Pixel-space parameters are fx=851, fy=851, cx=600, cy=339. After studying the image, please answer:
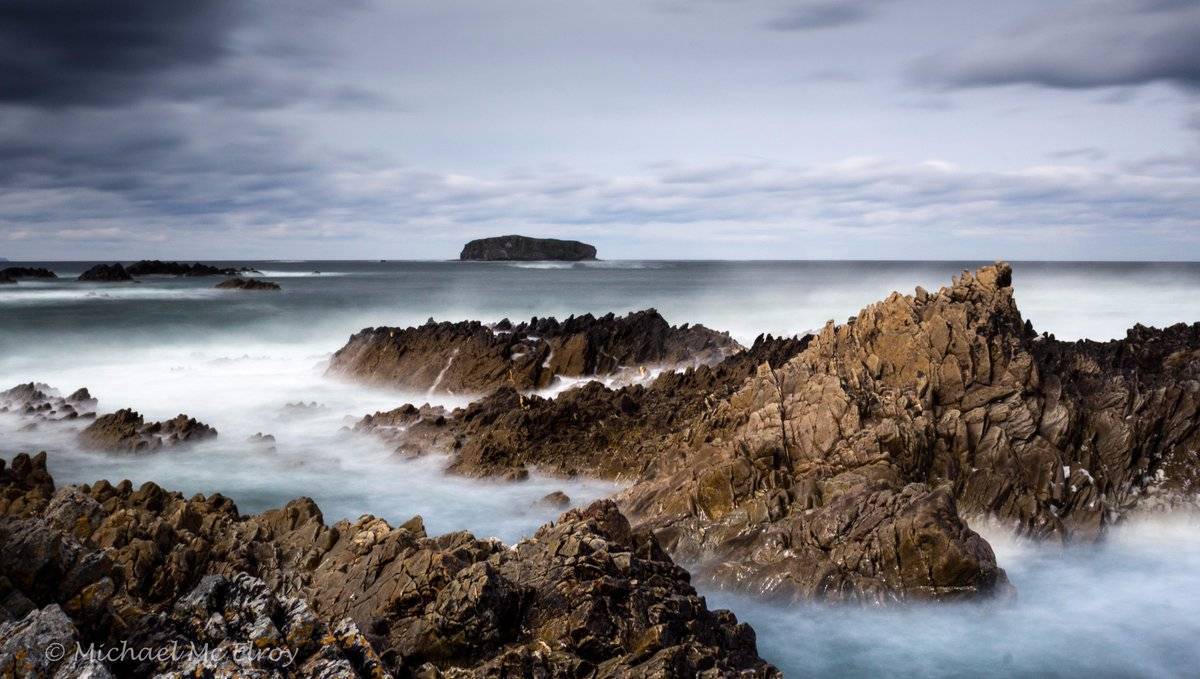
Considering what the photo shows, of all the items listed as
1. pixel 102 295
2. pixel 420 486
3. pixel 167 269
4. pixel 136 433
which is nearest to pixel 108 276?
pixel 167 269

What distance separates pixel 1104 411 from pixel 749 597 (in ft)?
23.6

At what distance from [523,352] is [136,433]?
Answer: 382 inches

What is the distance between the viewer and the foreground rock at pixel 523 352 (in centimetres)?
2291

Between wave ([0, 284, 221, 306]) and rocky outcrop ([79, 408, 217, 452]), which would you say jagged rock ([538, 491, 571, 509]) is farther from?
wave ([0, 284, 221, 306])

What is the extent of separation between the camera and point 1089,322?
43.2 meters

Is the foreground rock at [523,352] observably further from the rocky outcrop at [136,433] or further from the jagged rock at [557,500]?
the jagged rock at [557,500]

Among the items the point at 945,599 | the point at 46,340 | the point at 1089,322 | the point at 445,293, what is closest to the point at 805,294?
the point at 1089,322

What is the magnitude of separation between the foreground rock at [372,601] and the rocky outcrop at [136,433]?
8291 mm

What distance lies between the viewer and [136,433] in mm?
17453

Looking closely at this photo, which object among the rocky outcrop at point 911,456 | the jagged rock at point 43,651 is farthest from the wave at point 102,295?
the jagged rock at point 43,651

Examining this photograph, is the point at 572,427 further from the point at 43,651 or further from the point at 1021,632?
the point at 43,651

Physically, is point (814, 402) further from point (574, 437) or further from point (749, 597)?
point (574, 437)

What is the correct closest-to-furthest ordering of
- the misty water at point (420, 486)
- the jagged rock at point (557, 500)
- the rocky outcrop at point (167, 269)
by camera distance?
1. the misty water at point (420, 486)
2. the jagged rock at point (557, 500)
3. the rocky outcrop at point (167, 269)

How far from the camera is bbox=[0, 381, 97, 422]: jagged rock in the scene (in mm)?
20203
